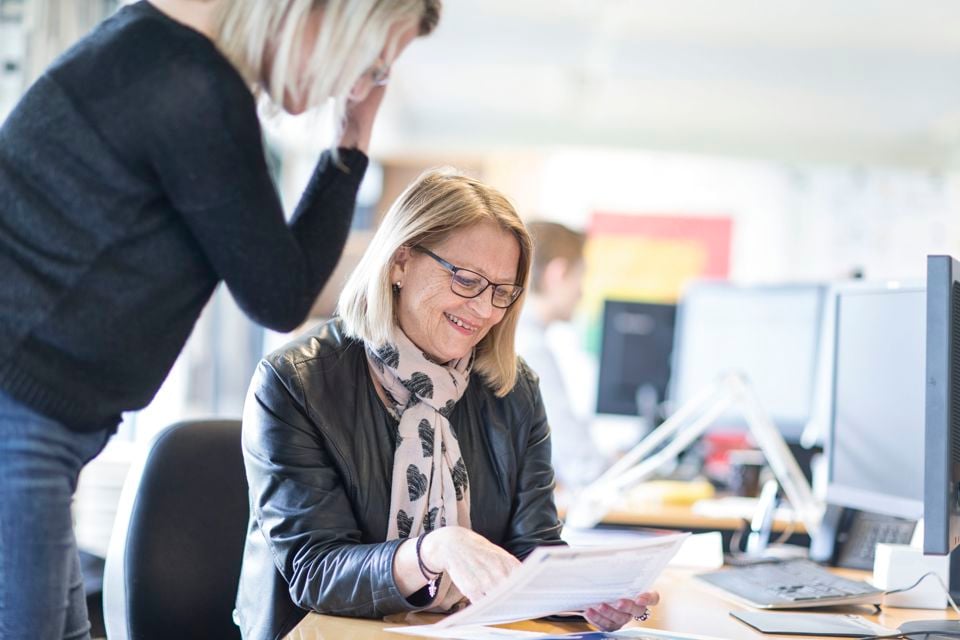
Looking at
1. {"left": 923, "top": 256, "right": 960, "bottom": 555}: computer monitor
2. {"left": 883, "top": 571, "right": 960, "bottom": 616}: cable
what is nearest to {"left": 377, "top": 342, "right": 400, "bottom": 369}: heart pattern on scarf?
{"left": 923, "top": 256, "right": 960, "bottom": 555}: computer monitor

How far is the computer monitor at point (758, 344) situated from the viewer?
10.1 ft

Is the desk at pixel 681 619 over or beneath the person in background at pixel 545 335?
beneath

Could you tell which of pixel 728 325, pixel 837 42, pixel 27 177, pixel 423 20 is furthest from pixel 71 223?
pixel 837 42

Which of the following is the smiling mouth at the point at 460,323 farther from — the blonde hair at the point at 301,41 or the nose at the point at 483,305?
the blonde hair at the point at 301,41

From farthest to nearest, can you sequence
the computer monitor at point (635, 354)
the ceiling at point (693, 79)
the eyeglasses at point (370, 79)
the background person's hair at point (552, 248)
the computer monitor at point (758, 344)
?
the ceiling at point (693, 79)
the computer monitor at point (635, 354)
the background person's hair at point (552, 248)
the computer monitor at point (758, 344)
the eyeglasses at point (370, 79)

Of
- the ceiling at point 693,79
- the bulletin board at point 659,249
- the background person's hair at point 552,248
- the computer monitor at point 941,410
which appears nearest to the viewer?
the computer monitor at point 941,410

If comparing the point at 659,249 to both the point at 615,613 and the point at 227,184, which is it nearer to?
the point at 615,613

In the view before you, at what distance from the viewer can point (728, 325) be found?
323 cm

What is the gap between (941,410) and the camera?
1.40 metres

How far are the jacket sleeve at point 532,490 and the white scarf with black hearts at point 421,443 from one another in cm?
9

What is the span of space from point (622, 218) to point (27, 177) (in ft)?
21.3

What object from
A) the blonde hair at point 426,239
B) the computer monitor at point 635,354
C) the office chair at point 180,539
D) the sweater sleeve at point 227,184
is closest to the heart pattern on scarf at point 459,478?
the blonde hair at point 426,239

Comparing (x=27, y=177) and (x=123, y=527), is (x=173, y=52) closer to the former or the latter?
(x=27, y=177)

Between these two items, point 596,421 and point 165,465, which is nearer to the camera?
point 165,465
